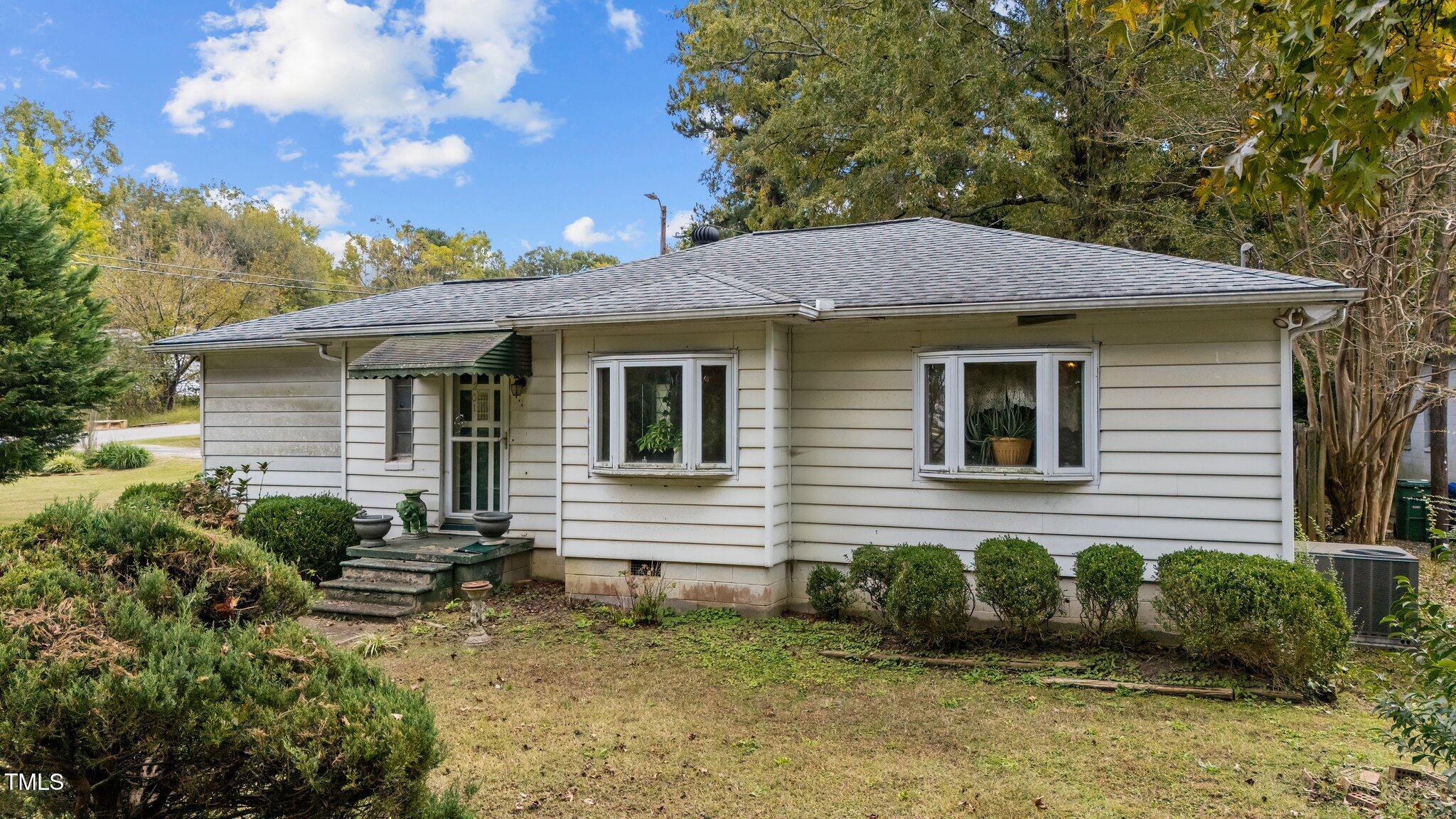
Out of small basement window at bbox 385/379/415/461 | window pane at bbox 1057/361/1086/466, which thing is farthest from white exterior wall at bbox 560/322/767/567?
small basement window at bbox 385/379/415/461

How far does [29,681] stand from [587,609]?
6.24 metres

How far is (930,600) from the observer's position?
645cm

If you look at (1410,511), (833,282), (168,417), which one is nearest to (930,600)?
(833,282)

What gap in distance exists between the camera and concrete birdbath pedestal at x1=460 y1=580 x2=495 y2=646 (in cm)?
710

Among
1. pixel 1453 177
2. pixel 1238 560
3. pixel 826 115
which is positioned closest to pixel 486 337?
pixel 1238 560

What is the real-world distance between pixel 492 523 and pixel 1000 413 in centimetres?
544

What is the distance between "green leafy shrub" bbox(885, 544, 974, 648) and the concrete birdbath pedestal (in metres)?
3.49

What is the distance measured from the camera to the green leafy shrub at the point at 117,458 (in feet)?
73.7

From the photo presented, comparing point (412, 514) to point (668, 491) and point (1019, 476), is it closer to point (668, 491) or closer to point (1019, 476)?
point (668, 491)

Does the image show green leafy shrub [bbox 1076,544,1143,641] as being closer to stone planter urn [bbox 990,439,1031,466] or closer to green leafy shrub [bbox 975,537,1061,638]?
green leafy shrub [bbox 975,537,1061,638]

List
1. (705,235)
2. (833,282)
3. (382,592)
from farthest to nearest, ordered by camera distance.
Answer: (705,235)
(833,282)
(382,592)

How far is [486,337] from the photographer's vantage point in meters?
9.01

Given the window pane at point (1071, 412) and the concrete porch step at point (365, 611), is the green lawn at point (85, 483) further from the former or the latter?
the window pane at point (1071, 412)

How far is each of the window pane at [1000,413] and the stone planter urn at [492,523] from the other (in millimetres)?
4994
